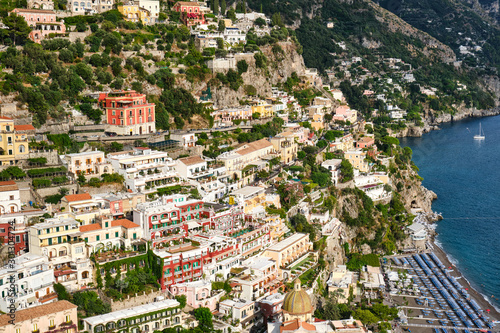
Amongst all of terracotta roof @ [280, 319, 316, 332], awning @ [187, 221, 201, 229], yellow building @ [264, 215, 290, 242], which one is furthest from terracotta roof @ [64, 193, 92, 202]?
terracotta roof @ [280, 319, 316, 332]

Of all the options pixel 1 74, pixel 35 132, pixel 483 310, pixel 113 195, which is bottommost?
pixel 483 310

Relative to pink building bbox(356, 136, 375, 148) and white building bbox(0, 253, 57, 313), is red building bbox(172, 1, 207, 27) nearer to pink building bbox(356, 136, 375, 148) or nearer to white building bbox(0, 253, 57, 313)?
pink building bbox(356, 136, 375, 148)

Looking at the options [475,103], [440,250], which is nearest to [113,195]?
[440,250]

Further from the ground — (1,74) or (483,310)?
(1,74)

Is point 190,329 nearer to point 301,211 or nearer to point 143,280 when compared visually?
point 143,280

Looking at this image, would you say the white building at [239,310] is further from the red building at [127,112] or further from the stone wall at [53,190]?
Result: the red building at [127,112]

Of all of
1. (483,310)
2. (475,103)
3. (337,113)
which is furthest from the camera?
(475,103)

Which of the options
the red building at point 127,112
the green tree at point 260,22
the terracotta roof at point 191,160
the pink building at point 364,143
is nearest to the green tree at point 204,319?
the terracotta roof at point 191,160
